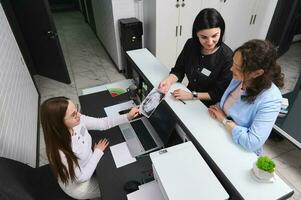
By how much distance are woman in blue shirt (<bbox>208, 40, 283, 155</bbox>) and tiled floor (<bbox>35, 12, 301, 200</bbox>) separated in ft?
4.66

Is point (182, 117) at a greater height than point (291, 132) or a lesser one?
greater

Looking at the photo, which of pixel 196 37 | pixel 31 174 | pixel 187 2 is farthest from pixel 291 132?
pixel 31 174

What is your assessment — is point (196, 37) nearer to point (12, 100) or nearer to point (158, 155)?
point (158, 155)

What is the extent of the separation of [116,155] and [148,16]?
8.62ft

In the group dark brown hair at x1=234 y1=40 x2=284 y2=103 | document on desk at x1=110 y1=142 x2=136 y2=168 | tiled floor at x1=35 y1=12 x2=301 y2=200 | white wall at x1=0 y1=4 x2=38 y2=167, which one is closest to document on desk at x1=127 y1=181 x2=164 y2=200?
document on desk at x1=110 y1=142 x2=136 y2=168

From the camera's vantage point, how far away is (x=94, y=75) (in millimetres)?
3971

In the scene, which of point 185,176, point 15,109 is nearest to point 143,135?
point 185,176

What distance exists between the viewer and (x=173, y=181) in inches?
36.0

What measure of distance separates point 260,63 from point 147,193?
0.94 m

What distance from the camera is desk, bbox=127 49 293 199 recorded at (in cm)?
94

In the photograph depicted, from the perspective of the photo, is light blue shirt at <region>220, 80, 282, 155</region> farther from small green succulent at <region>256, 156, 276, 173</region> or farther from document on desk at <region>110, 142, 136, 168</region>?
document on desk at <region>110, 142, 136, 168</region>

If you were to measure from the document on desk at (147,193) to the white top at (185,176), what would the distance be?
0.26 metres

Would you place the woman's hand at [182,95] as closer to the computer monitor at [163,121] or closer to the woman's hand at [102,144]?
the computer monitor at [163,121]

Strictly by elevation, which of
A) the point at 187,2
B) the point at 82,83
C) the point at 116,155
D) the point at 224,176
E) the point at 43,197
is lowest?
the point at 82,83
